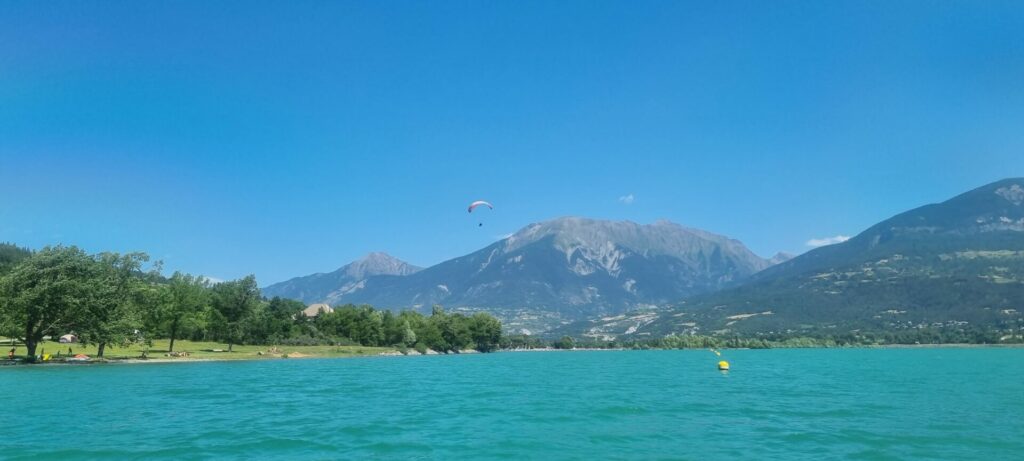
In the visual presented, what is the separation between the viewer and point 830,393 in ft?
165

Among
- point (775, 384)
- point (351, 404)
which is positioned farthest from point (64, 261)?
point (775, 384)

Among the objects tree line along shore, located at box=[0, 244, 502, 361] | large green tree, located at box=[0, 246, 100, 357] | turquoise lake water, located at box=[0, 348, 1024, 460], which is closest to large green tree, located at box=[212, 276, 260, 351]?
tree line along shore, located at box=[0, 244, 502, 361]

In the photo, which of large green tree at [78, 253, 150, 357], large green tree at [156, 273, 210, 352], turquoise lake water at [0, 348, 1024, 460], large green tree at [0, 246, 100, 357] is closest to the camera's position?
turquoise lake water at [0, 348, 1024, 460]

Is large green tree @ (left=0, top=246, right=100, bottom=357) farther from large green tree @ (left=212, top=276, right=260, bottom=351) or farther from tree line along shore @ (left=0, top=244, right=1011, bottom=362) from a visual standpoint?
large green tree @ (left=212, top=276, right=260, bottom=351)

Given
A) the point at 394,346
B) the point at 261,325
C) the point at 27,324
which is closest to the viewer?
the point at 27,324

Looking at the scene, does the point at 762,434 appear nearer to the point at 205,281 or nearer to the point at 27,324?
the point at 27,324

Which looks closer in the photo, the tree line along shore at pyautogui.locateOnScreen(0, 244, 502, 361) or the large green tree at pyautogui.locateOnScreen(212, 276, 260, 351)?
the tree line along shore at pyautogui.locateOnScreen(0, 244, 502, 361)

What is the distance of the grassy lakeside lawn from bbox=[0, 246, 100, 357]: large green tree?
4.60 metres

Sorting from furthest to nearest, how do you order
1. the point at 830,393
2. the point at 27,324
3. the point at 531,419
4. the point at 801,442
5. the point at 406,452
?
1. the point at 27,324
2. the point at 830,393
3. the point at 531,419
4. the point at 801,442
5. the point at 406,452

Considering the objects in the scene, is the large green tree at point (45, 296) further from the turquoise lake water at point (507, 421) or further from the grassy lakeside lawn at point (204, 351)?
the turquoise lake water at point (507, 421)

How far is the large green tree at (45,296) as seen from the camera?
80500 millimetres

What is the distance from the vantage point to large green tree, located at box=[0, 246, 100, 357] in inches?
3169

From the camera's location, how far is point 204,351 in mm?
123375

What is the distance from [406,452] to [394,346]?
6671 inches
